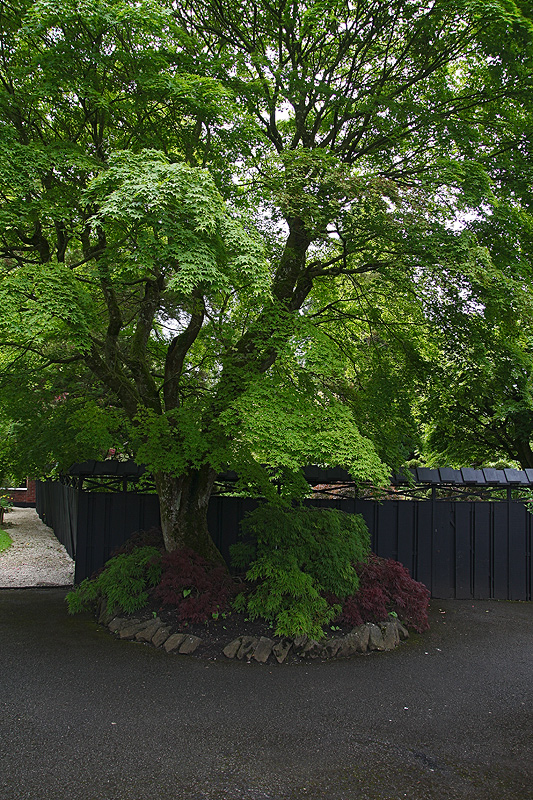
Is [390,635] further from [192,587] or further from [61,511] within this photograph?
[61,511]

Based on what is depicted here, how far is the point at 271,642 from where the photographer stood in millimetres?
6035

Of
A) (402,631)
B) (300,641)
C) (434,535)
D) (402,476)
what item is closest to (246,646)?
(300,641)

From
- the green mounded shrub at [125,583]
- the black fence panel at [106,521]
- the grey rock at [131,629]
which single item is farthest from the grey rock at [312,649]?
the black fence panel at [106,521]

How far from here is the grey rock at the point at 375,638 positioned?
6.29m

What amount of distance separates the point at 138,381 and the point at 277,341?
2727 mm

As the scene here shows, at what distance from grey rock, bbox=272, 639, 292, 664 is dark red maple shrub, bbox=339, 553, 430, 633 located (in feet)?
2.58

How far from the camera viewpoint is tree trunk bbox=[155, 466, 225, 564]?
7.70 meters

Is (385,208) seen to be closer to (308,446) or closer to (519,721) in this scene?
(308,446)

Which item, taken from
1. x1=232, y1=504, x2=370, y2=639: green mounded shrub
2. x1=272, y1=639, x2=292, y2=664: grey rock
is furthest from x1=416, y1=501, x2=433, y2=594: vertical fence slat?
x1=272, y1=639, x2=292, y2=664: grey rock

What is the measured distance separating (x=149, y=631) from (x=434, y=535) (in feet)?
15.9

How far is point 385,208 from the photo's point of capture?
6184 millimetres

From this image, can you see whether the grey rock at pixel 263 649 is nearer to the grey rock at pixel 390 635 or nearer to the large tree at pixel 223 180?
the grey rock at pixel 390 635

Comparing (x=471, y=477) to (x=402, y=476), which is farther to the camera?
(x=471, y=477)

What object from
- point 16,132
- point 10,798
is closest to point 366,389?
point 16,132
